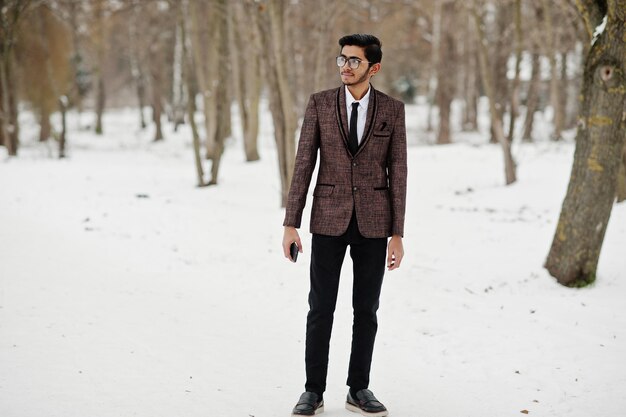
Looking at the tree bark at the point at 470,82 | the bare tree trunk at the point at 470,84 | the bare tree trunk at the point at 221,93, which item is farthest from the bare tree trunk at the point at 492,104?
the bare tree trunk at the point at 470,84

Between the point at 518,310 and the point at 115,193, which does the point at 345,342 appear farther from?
the point at 115,193

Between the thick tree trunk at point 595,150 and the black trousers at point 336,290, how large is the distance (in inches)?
138

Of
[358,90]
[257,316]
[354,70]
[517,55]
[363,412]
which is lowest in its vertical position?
[257,316]

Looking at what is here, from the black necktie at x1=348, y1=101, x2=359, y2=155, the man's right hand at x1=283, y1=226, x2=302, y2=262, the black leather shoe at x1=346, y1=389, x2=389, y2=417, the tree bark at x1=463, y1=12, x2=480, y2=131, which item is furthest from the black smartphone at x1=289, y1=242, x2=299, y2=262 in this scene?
the tree bark at x1=463, y1=12, x2=480, y2=131

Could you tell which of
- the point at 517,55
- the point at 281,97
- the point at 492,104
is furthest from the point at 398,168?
the point at 517,55

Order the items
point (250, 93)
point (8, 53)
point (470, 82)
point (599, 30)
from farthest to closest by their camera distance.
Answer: point (470, 82)
point (250, 93)
point (8, 53)
point (599, 30)

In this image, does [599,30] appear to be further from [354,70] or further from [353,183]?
[353,183]

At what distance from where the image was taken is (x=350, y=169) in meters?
3.49

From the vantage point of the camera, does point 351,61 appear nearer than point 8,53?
Yes

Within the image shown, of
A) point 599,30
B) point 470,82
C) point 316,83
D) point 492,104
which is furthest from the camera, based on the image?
point 470,82

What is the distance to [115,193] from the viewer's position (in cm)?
1264

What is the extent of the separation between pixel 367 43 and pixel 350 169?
0.73 meters

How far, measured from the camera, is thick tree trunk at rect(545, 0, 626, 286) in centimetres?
584

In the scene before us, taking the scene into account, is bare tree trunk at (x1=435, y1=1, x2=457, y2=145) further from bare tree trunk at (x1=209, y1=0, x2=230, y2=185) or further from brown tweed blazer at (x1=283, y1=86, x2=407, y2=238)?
brown tweed blazer at (x1=283, y1=86, x2=407, y2=238)
